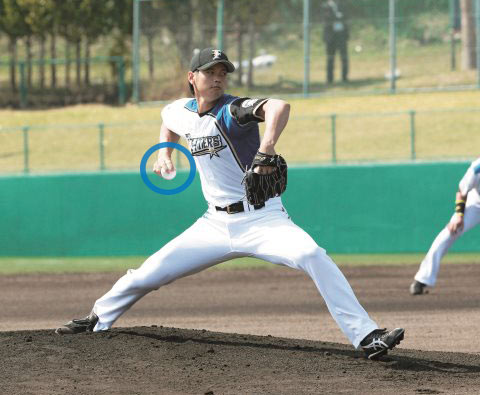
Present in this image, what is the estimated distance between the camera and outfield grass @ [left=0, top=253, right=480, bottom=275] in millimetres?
14867

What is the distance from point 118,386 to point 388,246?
9916mm

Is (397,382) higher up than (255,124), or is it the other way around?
(255,124)

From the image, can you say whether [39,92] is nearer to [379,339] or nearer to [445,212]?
[445,212]

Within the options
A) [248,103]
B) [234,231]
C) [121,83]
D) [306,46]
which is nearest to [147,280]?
[234,231]

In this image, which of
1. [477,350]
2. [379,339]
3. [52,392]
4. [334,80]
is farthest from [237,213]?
[334,80]

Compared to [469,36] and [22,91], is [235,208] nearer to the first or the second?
[469,36]

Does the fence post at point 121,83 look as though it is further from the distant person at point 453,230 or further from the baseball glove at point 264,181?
the baseball glove at point 264,181

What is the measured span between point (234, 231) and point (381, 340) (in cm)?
121

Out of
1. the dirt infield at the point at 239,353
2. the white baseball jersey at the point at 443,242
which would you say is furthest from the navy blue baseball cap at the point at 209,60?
the white baseball jersey at the point at 443,242

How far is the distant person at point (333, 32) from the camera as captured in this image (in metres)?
27.4

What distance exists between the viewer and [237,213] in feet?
22.8

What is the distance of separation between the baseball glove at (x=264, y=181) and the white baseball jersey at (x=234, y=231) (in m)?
0.15

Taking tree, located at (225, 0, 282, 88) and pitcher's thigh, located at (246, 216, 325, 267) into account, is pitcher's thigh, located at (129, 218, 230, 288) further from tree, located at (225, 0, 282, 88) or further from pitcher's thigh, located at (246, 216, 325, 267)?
tree, located at (225, 0, 282, 88)

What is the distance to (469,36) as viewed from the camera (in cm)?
2681
